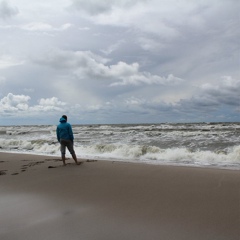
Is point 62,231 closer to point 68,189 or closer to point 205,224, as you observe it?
point 205,224

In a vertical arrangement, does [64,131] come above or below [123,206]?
above

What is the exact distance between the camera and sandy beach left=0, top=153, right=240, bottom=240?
11.6 feet

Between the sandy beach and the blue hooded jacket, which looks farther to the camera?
the blue hooded jacket

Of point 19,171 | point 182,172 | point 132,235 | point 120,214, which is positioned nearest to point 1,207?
point 120,214

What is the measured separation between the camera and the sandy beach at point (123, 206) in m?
3.55

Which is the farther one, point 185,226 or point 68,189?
point 68,189

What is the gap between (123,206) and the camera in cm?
462

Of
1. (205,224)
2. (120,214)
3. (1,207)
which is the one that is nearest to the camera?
(205,224)

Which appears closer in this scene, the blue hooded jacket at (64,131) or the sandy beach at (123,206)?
the sandy beach at (123,206)

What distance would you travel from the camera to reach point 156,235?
3.43 meters

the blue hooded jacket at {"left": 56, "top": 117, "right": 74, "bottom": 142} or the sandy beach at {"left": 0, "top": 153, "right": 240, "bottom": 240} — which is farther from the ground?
the blue hooded jacket at {"left": 56, "top": 117, "right": 74, "bottom": 142}

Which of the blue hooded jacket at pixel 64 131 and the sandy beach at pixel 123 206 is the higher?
the blue hooded jacket at pixel 64 131

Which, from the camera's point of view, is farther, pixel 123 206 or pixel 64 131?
pixel 64 131

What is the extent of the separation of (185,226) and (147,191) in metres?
1.84
